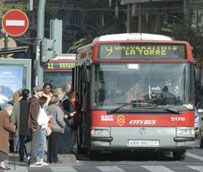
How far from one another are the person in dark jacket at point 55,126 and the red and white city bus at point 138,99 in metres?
0.77

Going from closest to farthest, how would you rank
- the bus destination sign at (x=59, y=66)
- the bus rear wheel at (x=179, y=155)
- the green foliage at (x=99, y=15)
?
1. the bus rear wheel at (x=179, y=155)
2. the bus destination sign at (x=59, y=66)
3. the green foliage at (x=99, y=15)

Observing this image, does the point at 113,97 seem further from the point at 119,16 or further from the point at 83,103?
the point at 119,16

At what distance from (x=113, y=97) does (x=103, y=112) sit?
399 millimetres

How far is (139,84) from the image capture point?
2131cm

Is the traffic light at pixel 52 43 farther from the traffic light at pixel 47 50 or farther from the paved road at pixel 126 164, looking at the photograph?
the paved road at pixel 126 164

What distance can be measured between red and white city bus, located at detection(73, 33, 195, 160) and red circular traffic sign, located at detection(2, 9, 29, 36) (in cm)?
322

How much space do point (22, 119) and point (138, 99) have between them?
262 centimetres

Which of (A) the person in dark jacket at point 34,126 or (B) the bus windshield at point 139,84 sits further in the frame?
(B) the bus windshield at point 139,84

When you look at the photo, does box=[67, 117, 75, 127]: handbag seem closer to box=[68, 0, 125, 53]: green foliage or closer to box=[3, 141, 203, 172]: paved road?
box=[3, 141, 203, 172]: paved road

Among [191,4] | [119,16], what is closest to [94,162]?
[191,4]

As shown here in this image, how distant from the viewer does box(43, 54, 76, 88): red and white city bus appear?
128ft

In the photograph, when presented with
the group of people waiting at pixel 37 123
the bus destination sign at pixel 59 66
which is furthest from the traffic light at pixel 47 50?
the bus destination sign at pixel 59 66

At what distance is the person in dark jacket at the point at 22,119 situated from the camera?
21172 mm

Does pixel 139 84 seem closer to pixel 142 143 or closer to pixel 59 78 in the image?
pixel 142 143
